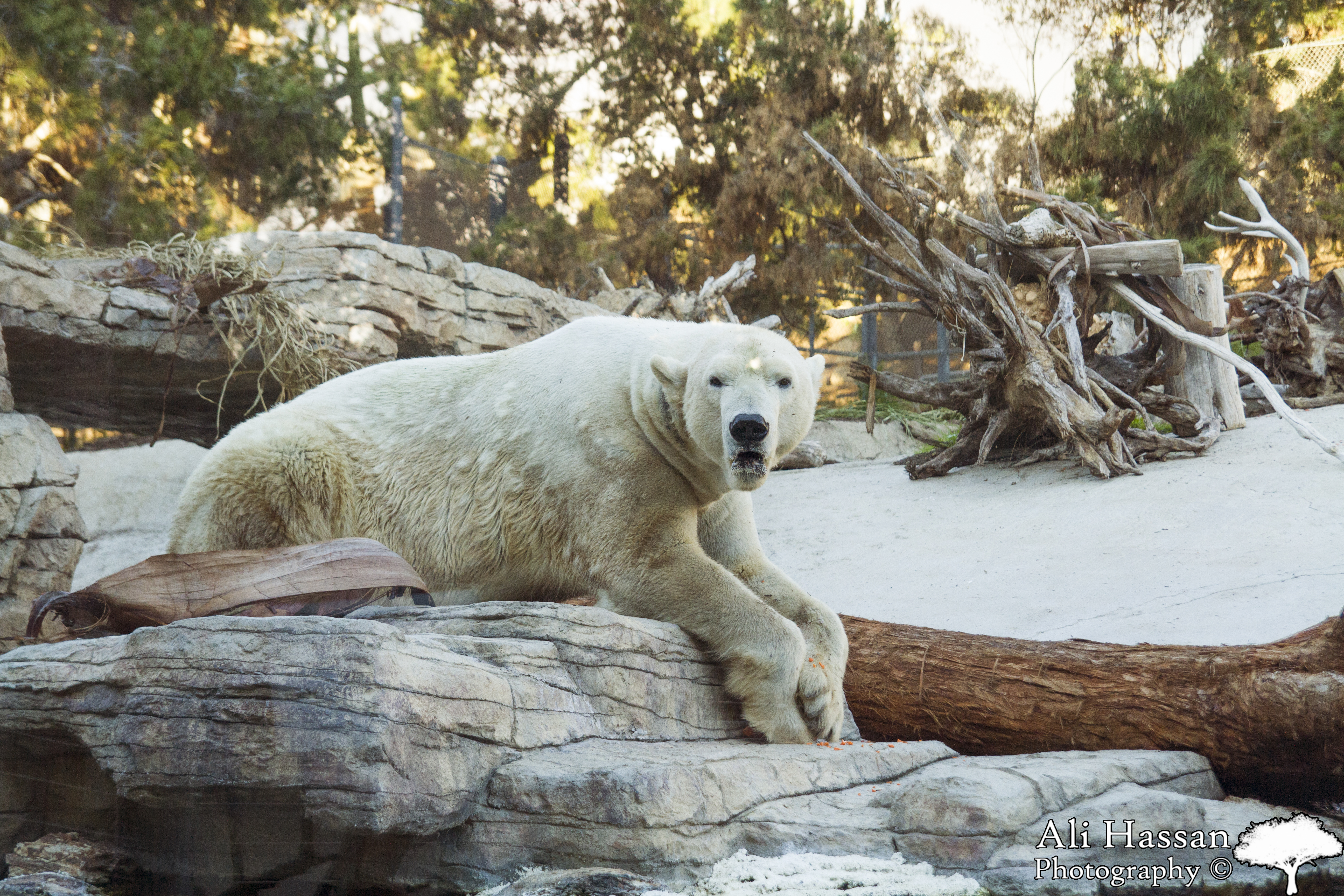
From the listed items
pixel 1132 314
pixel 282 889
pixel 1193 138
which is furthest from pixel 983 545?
pixel 1193 138

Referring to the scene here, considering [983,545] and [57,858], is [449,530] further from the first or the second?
[983,545]

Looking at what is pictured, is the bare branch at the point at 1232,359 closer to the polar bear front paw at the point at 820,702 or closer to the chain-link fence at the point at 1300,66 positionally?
the polar bear front paw at the point at 820,702

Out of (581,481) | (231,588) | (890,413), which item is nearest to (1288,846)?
(581,481)

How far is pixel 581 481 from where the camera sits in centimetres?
351

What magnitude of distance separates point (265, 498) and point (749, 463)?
5.84 ft

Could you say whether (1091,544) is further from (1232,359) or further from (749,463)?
(749,463)

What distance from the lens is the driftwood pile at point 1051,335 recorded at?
6930 mm

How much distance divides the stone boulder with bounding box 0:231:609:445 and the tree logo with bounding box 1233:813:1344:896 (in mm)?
5327

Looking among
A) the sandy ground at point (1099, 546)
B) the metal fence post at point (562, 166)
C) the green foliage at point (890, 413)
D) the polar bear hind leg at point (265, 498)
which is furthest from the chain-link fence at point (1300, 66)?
the polar bear hind leg at point (265, 498)

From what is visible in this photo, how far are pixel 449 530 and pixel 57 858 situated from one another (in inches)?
65.7

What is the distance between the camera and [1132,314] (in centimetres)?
1088

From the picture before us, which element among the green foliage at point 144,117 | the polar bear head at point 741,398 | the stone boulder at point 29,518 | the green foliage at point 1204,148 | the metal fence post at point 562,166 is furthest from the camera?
the metal fence post at point 562,166

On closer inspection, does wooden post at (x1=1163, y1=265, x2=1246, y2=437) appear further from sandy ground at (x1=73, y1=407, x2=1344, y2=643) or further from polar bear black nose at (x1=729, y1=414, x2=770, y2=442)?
polar bear black nose at (x1=729, y1=414, x2=770, y2=442)

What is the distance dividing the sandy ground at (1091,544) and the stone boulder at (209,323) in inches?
91.4
